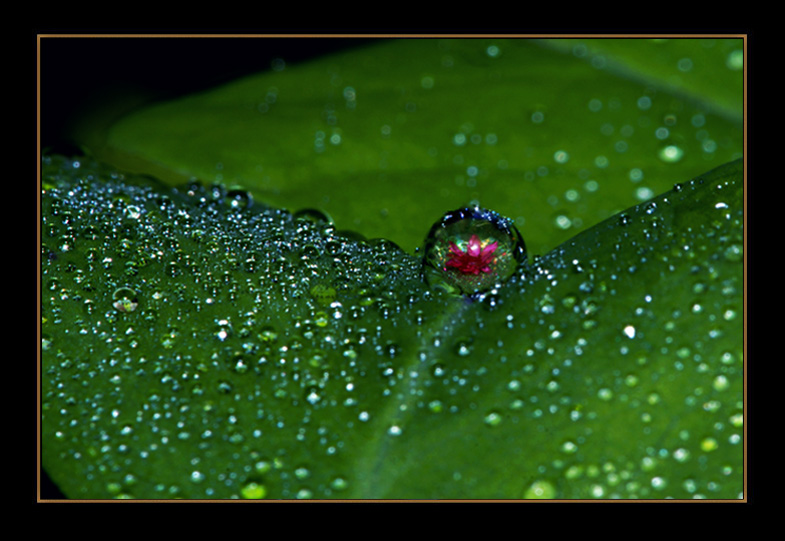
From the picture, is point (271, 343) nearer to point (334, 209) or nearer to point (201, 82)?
point (334, 209)

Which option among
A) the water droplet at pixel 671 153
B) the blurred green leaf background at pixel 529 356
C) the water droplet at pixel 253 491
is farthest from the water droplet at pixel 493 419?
the water droplet at pixel 671 153

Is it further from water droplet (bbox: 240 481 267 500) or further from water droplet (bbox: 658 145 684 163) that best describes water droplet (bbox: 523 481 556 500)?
water droplet (bbox: 658 145 684 163)

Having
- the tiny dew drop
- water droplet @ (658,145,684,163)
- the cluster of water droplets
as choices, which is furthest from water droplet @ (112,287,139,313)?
water droplet @ (658,145,684,163)

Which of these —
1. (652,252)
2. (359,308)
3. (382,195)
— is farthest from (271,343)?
(652,252)

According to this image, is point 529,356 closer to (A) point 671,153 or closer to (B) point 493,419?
(B) point 493,419

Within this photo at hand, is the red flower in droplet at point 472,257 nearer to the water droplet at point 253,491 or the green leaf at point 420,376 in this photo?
the green leaf at point 420,376

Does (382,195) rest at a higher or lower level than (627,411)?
higher
